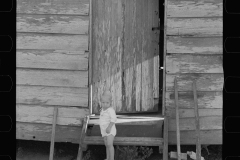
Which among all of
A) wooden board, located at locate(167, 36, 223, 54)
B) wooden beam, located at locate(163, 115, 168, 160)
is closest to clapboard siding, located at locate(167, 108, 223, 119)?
wooden beam, located at locate(163, 115, 168, 160)

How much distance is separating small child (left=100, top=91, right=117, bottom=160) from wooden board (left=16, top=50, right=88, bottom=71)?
893 mm

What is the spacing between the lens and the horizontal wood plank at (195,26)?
598 cm

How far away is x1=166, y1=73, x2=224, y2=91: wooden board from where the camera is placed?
606cm

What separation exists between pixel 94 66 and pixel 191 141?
1.88 m

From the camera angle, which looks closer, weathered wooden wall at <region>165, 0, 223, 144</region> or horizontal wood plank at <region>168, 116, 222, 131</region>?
weathered wooden wall at <region>165, 0, 223, 144</region>

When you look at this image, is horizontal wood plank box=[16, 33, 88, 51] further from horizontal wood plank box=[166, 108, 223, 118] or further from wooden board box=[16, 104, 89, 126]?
horizontal wood plank box=[166, 108, 223, 118]

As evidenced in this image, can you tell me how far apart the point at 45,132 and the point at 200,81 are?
2449 millimetres

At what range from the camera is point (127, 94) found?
6605mm

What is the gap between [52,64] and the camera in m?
6.20

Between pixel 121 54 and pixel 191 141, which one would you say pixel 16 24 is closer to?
pixel 121 54

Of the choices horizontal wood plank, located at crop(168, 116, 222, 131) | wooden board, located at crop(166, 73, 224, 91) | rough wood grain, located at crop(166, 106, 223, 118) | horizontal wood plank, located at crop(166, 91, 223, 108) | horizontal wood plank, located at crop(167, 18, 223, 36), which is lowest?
horizontal wood plank, located at crop(168, 116, 222, 131)

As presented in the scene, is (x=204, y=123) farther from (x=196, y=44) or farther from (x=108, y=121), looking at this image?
(x=108, y=121)

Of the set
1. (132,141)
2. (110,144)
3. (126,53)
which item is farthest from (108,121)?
(126,53)

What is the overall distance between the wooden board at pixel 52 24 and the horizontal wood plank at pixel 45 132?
1436mm
